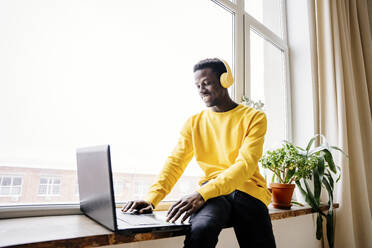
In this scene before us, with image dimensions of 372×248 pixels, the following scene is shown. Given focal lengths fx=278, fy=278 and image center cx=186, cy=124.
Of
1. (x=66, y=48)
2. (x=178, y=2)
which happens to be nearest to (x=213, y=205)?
(x=66, y=48)

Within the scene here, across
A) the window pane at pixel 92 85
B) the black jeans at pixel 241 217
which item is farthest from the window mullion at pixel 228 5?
the black jeans at pixel 241 217

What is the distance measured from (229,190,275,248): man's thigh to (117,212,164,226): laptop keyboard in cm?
28

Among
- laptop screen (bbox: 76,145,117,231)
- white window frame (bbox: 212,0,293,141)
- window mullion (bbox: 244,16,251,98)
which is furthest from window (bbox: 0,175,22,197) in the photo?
window mullion (bbox: 244,16,251,98)

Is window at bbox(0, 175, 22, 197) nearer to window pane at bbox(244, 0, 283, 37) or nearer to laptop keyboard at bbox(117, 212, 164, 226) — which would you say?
laptop keyboard at bbox(117, 212, 164, 226)

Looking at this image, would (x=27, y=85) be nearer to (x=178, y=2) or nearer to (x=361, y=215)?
(x=178, y=2)

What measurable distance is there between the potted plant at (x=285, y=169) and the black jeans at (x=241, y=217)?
0.64 meters

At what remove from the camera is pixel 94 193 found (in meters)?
0.81

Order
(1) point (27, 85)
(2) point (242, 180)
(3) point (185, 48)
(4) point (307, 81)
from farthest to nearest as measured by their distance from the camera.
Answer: (4) point (307, 81)
(3) point (185, 48)
(1) point (27, 85)
(2) point (242, 180)

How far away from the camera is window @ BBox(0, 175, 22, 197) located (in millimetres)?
956

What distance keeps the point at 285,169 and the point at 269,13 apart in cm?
145

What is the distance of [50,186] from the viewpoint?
1062mm

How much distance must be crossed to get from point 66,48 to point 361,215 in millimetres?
2143

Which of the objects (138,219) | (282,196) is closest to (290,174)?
(282,196)

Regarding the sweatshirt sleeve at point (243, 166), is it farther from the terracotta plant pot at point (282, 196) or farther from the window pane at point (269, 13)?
the window pane at point (269, 13)
